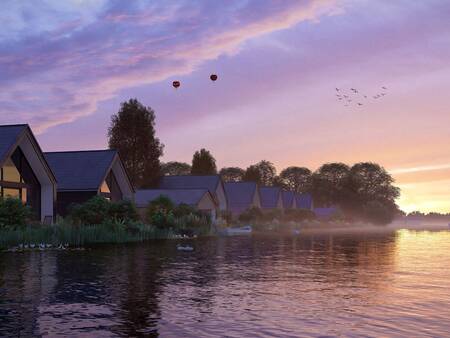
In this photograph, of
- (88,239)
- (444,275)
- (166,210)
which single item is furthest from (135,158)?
(444,275)

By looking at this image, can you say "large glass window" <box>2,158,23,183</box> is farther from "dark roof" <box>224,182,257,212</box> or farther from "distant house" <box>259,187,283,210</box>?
"distant house" <box>259,187,283,210</box>

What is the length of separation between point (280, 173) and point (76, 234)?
13859 centimetres

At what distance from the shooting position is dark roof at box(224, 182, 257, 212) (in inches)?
3660

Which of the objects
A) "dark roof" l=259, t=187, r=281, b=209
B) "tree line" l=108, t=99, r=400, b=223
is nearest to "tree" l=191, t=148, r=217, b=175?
"tree line" l=108, t=99, r=400, b=223

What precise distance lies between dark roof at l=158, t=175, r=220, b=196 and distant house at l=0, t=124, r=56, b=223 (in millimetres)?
41802

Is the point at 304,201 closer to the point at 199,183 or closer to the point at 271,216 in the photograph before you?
the point at 271,216

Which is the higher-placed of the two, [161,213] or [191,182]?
[191,182]

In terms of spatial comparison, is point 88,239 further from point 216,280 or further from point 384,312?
point 384,312

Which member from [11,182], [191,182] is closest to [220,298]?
[11,182]

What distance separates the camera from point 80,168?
1993 inches

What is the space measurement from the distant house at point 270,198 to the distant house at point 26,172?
60348 millimetres

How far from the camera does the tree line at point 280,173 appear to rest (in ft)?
292

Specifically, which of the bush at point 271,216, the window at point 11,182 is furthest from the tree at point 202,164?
the window at point 11,182

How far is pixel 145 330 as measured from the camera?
1038 centimetres
